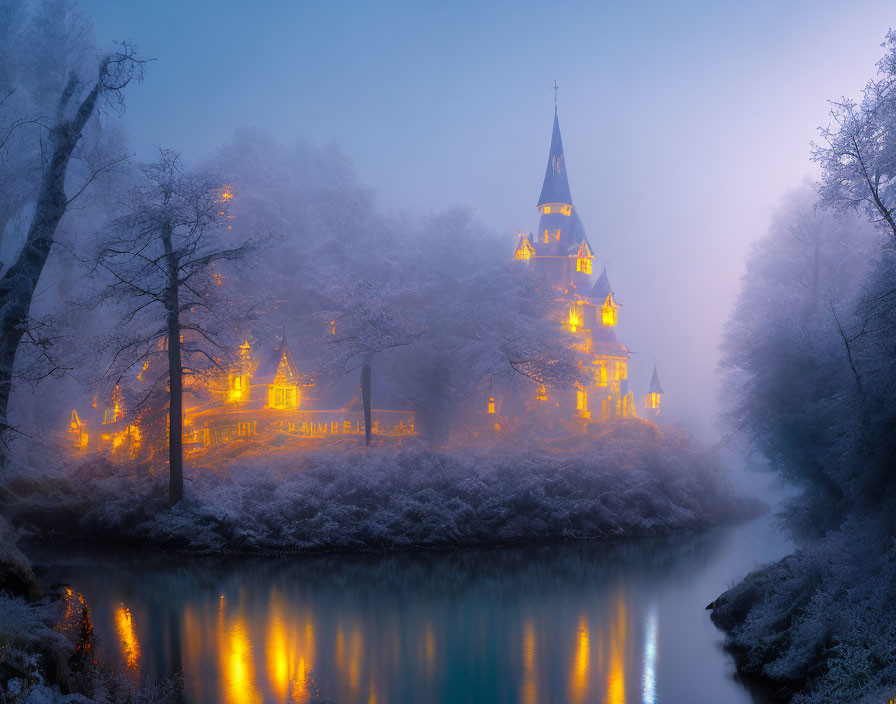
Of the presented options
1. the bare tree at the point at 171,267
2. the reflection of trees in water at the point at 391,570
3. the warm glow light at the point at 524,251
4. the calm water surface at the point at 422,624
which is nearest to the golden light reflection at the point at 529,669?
the calm water surface at the point at 422,624

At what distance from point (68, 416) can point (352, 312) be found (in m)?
15.7

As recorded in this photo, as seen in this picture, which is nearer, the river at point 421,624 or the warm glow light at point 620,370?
the river at point 421,624

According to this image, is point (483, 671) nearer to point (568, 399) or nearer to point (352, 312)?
point (352, 312)

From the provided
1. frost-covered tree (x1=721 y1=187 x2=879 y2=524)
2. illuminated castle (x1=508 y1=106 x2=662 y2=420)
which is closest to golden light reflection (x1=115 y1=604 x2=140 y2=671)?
frost-covered tree (x1=721 y1=187 x2=879 y2=524)

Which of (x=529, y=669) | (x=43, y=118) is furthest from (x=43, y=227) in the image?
(x=529, y=669)

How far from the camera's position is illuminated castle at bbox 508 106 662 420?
42.2m

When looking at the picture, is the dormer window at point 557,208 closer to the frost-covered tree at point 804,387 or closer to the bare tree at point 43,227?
the frost-covered tree at point 804,387

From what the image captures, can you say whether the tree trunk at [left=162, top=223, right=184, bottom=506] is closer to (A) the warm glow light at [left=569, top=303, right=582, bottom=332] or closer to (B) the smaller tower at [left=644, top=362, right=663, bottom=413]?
(A) the warm glow light at [left=569, top=303, right=582, bottom=332]

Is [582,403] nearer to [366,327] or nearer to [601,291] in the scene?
[601,291]

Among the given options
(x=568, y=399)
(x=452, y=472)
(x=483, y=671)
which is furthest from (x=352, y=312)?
(x=483, y=671)

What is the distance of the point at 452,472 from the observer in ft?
91.6

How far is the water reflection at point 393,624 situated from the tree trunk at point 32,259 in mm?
5722

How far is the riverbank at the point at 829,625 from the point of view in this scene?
33.7 ft

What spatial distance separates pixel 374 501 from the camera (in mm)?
25719
